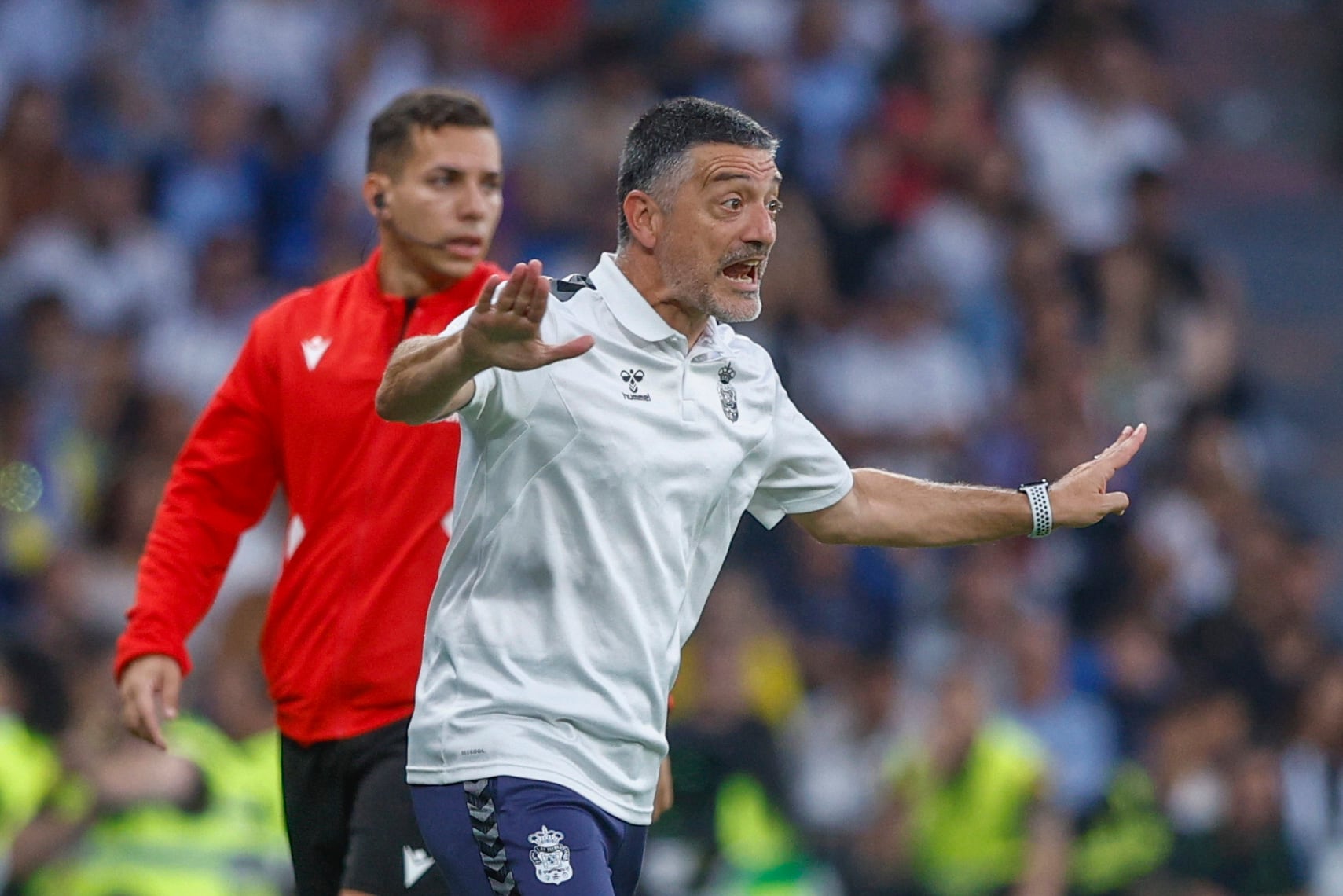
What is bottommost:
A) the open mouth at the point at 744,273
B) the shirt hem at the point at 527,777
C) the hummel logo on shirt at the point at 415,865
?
the hummel logo on shirt at the point at 415,865

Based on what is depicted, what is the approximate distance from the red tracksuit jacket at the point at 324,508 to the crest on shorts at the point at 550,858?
100 centimetres

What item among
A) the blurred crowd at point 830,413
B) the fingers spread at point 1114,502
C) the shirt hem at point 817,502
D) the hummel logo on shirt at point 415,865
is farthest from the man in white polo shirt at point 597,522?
the blurred crowd at point 830,413

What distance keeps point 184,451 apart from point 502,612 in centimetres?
154

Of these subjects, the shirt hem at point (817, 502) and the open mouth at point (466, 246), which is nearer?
the shirt hem at point (817, 502)

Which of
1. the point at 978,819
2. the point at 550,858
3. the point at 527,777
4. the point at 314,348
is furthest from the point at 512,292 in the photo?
the point at 978,819

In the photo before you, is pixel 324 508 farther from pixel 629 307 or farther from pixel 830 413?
pixel 830 413

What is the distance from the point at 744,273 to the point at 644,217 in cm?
25

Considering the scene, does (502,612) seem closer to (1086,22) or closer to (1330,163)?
(1086,22)

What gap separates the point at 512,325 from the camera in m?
3.50

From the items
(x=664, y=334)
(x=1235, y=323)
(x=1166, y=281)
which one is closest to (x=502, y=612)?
(x=664, y=334)

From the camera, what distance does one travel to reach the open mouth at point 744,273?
4223mm

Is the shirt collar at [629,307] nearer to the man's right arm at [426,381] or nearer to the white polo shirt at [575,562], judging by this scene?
the white polo shirt at [575,562]

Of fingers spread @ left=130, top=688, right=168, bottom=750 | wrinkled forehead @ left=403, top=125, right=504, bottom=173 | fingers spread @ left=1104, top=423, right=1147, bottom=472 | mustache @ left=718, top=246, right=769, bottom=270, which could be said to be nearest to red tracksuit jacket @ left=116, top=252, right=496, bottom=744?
fingers spread @ left=130, top=688, right=168, bottom=750

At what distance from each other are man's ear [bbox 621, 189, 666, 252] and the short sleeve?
0.47 m
